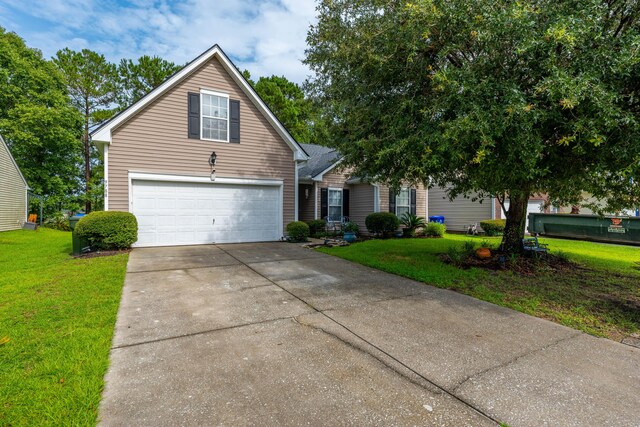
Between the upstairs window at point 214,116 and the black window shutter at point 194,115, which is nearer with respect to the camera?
the black window shutter at point 194,115

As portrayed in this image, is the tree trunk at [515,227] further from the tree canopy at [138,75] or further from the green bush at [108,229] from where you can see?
the tree canopy at [138,75]

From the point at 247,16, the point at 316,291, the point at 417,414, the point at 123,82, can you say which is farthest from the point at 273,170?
the point at 123,82

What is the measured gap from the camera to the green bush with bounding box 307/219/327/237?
14.1 meters

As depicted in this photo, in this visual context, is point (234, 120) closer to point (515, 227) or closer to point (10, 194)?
point (515, 227)

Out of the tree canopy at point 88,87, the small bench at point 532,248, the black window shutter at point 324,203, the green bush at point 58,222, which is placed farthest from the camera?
the tree canopy at point 88,87

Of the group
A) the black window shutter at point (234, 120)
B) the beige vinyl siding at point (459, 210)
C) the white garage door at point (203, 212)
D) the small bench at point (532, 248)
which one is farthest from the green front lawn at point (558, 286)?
the beige vinyl siding at point (459, 210)

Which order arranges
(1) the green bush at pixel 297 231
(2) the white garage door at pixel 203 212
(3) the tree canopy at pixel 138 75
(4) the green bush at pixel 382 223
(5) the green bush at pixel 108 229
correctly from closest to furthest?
(5) the green bush at pixel 108 229 → (2) the white garage door at pixel 203 212 → (1) the green bush at pixel 297 231 → (4) the green bush at pixel 382 223 → (3) the tree canopy at pixel 138 75

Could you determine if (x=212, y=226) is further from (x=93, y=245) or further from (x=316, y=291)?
(x=316, y=291)

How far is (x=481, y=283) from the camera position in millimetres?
6070

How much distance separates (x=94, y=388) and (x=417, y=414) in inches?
98.1

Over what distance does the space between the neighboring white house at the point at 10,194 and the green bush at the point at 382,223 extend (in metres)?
17.8

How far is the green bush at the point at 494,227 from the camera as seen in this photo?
606 inches

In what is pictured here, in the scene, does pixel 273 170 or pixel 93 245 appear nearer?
pixel 93 245

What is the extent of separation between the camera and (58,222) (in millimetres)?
19266
